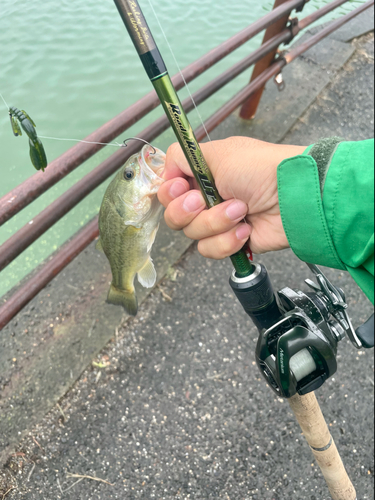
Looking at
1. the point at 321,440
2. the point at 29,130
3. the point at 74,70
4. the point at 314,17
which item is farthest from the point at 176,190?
the point at 314,17

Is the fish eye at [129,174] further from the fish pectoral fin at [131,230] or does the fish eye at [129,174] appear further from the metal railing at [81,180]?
the metal railing at [81,180]

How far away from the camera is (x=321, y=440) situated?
1.36 metres

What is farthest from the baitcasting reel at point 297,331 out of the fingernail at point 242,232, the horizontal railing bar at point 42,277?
the horizontal railing bar at point 42,277

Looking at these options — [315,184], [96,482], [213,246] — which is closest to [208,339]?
[96,482]

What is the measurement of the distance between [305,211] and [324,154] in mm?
169

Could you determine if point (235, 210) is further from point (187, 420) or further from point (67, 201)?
point (187, 420)

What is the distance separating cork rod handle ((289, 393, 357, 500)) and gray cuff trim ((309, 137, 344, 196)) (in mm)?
785

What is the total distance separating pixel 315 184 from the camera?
1.04 meters

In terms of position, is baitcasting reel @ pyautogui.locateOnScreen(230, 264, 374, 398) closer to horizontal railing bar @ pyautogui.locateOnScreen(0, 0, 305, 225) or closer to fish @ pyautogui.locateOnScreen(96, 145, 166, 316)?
fish @ pyautogui.locateOnScreen(96, 145, 166, 316)

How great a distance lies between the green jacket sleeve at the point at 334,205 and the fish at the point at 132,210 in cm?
49

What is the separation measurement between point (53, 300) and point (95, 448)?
960mm

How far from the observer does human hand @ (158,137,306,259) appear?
1.26 meters

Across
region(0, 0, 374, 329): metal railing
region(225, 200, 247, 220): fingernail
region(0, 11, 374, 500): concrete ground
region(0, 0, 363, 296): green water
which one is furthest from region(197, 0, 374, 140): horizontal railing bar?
region(225, 200, 247, 220): fingernail

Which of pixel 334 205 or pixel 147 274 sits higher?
pixel 334 205
